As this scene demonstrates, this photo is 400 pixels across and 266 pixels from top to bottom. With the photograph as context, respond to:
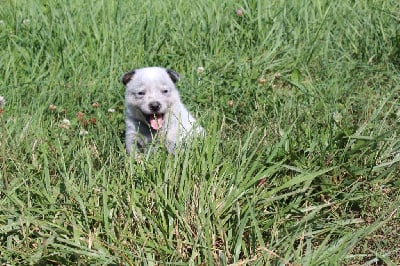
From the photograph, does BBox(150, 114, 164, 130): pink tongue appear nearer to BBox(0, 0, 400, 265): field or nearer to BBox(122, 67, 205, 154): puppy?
BBox(122, 67, 205, 154): puppy

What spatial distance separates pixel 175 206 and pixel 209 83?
7.83 feet

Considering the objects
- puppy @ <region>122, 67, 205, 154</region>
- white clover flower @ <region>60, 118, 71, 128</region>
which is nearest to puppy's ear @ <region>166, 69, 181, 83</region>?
puppy @ <region>122, 67, 205, 154</region>

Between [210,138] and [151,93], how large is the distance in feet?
4.01

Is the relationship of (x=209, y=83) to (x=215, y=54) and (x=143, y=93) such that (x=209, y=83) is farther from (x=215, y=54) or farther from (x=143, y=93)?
(x=143, y=93)

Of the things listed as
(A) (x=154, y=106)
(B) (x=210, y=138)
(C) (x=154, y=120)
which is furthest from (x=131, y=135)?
(B) (x=210, y=138)

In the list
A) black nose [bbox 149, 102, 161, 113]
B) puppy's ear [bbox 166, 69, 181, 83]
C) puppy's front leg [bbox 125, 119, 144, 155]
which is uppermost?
puppy's ear [bbox 166, 69, 181, 83]

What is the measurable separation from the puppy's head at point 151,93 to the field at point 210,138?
26 cm

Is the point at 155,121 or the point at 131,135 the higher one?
the point at 155,121

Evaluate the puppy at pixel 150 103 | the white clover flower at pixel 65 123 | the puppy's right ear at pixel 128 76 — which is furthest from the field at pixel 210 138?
the puppy's right ear at pixel 128 76

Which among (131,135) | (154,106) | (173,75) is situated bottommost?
(131,135)

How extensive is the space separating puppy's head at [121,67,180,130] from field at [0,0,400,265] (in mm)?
261

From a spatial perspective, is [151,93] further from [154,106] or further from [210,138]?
[210,138]

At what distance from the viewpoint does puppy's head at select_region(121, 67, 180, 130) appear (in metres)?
5.04

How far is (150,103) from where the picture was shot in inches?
198
